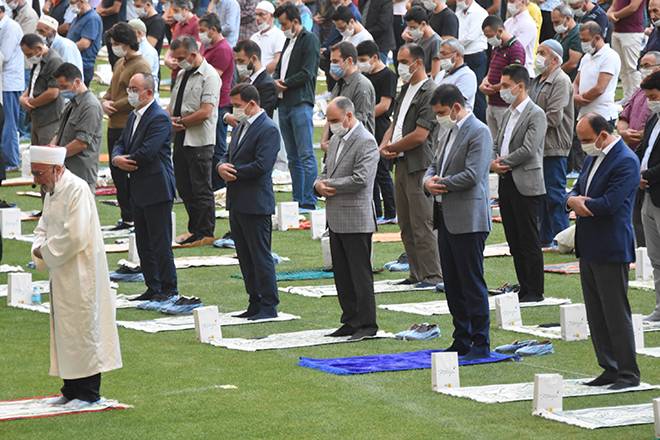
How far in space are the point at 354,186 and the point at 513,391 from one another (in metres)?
2.91

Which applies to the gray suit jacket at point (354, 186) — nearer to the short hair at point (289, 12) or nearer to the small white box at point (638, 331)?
the small white box at point (638, 331)

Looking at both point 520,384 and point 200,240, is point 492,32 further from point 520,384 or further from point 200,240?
point 520,384

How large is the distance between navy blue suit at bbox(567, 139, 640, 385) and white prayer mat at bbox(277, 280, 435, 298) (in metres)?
4.46

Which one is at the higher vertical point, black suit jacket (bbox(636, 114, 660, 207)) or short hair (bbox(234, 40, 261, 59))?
short hair (bbox(234, 40, 261, 59))

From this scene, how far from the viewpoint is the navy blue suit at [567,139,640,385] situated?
37.3ft

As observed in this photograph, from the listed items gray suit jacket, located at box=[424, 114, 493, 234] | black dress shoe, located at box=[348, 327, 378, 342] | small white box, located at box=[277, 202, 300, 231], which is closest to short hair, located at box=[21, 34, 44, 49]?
small white box, located at box=[277, 202, 300, 231]

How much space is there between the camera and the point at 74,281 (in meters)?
11.2

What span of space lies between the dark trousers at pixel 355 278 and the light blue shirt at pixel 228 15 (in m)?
11.4

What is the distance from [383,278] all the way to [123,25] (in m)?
4.36

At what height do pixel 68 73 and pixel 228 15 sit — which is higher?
pixel 228 15

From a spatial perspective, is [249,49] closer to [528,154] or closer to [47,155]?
[528,154]

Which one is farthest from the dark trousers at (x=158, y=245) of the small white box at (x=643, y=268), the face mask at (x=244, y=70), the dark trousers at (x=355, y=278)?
the small white box at (x=643, y=268)

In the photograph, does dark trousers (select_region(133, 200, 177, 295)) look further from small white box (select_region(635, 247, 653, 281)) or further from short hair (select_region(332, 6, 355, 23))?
short hair (select_region(332, 6, 355, 23))

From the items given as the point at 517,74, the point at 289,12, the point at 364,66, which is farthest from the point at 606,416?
the point at 289,12
